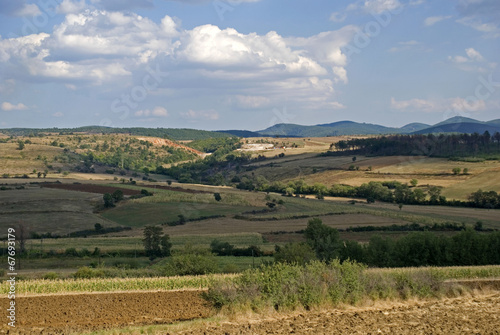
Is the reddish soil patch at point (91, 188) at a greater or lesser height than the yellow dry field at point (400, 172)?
lesser

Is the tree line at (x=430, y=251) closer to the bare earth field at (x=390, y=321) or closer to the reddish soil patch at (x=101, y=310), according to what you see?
the reddish soil patch at (x=101, y=310)

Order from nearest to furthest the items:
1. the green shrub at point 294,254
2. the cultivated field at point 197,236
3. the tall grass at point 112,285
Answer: the cultivated field at point 197,236 → the tall grass at point 112,285 → the green shrub at point 294,254

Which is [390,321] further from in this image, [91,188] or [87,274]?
[91,188]

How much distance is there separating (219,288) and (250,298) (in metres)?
2.08

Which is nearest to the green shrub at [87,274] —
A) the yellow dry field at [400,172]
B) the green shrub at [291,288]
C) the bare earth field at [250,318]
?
the bare earth field at [250,318]

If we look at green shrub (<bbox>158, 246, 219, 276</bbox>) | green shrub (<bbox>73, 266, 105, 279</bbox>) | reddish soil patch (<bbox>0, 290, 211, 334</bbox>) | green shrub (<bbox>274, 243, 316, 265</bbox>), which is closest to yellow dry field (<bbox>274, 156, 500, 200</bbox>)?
green shrub (<bbox>274, 243, 316, 265</bbox>)

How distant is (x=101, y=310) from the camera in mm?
24875

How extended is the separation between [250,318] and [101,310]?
296 inches

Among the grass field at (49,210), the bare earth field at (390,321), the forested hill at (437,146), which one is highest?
the forested hill at (437,146)

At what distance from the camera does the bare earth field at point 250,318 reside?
20266 mm

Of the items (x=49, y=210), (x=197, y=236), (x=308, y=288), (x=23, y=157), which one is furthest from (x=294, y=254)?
(x=23, y=157)

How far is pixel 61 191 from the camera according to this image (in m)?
93.4

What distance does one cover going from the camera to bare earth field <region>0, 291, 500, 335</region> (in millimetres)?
20266

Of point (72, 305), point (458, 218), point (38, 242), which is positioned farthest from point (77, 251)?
point (458, 218)
